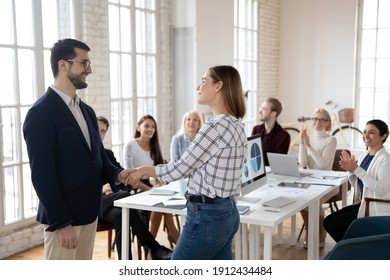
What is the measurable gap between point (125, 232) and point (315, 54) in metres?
6.37

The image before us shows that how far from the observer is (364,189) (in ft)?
12.4

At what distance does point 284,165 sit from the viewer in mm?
4371

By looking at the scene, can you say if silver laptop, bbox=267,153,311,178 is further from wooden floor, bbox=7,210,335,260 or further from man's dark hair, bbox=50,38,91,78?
man's dark hair, bbox=50,38,91,78

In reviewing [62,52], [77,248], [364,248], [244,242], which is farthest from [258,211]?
[62,52]

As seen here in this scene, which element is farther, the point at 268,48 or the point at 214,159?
the point at 268,48

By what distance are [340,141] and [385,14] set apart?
7.26ft

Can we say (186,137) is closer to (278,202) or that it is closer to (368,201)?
(278,202)

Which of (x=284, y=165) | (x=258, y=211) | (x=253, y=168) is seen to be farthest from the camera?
(x=284, y=165)

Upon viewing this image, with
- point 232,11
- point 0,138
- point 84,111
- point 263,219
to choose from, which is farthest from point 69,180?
point 232,11

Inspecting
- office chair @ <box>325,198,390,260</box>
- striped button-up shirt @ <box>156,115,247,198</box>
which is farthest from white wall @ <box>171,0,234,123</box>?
striped button-up shirt @ <box>156,115,247,198</box>

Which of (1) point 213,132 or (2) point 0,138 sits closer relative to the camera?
(1) point 213,132

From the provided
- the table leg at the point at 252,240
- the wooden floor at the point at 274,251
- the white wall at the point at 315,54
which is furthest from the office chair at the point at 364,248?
the white wall at the point at 315,54

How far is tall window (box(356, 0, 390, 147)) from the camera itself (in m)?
8.30

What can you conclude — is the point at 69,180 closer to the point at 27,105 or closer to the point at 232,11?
the point at 27,105
